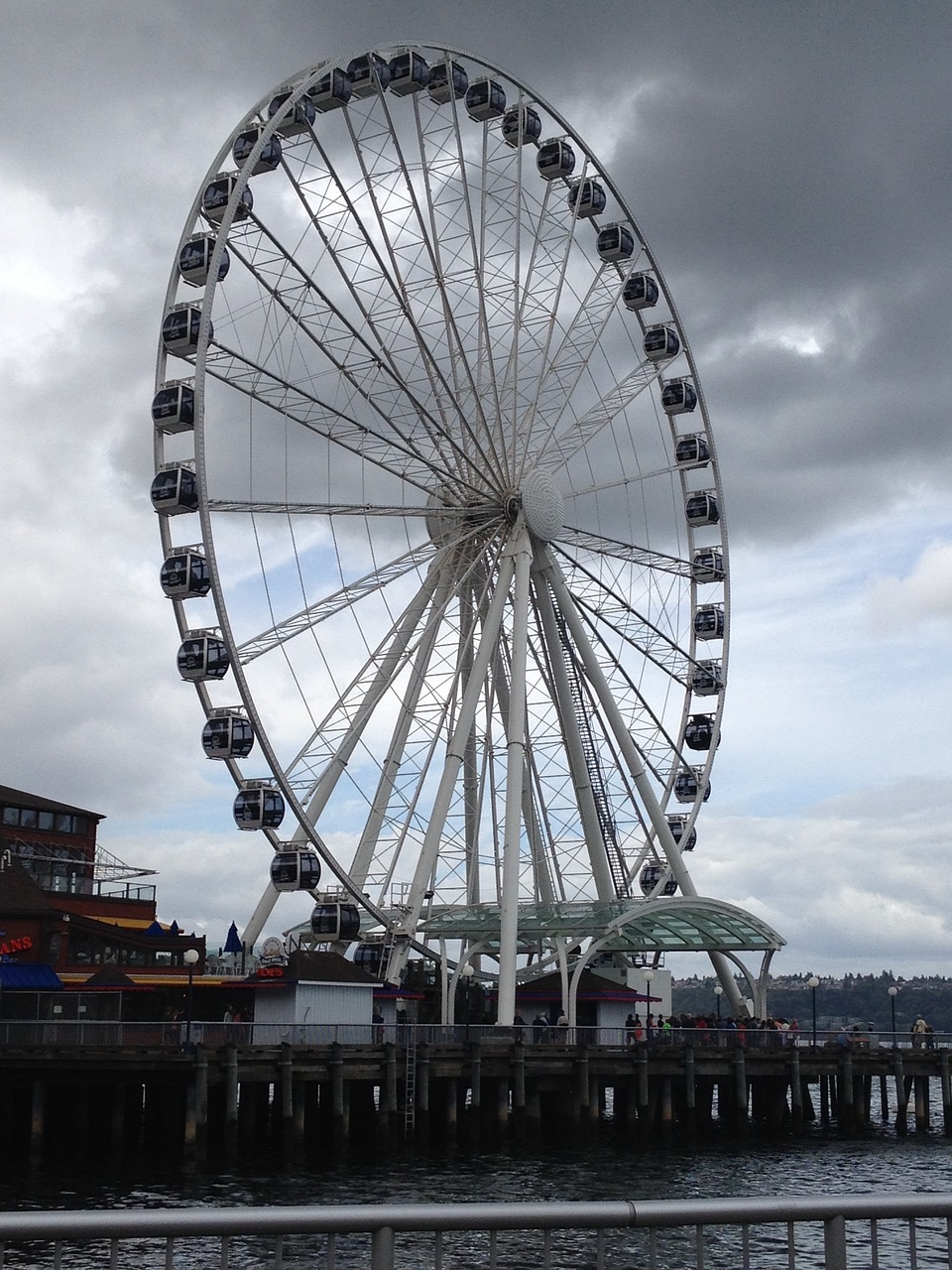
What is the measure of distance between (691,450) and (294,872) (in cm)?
2541

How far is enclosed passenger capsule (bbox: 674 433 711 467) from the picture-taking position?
2411 inches

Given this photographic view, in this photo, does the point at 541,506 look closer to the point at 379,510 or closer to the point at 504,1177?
the point at 379,510

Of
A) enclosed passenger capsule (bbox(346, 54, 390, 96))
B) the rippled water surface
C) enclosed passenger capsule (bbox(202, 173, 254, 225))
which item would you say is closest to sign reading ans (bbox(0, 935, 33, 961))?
→ the rippled water surface

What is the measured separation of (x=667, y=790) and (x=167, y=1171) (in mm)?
29051

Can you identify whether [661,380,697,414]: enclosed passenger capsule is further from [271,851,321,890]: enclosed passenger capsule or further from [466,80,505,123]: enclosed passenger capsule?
[271,851,321,890]: enclosed passenger capsule

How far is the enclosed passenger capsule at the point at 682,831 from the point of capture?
2357 inches

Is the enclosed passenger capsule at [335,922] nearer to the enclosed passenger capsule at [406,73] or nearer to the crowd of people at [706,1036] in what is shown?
the crowd of people at [706,1036]

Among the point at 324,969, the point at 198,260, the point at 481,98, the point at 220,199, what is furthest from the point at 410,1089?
the point at 481,98

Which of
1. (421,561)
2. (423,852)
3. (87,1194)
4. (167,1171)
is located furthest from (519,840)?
(87,1194)

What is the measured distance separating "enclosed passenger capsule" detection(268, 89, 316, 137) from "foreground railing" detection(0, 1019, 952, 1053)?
26.3 metres

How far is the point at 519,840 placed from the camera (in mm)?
48312

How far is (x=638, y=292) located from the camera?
193 feet

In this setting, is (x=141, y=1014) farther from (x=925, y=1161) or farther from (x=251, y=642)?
(x=925, y=1161)

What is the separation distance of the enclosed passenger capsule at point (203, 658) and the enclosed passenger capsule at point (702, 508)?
24.6 m
